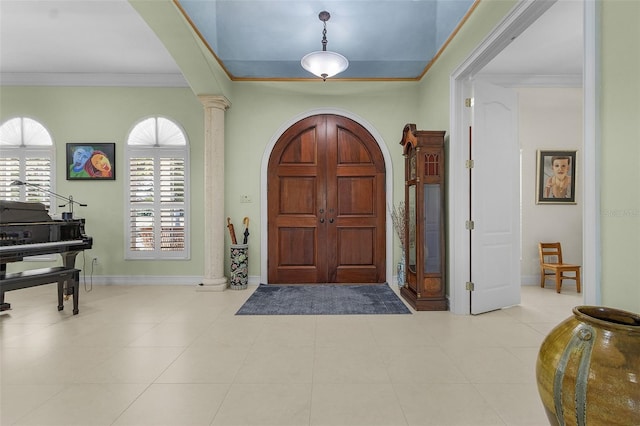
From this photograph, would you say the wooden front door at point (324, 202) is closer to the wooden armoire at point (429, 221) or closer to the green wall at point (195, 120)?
the green wall at point (195, 120)

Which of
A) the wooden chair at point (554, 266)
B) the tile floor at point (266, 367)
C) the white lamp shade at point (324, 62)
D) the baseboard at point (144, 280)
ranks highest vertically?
the white lamp shade at point (324, 62)

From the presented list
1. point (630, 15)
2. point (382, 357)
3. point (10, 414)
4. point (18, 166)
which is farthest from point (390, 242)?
point (18, 166)

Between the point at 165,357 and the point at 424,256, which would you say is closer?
the point at 165,357

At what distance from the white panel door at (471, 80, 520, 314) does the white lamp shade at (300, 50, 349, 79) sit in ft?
4.93

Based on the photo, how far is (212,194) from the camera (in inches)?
176

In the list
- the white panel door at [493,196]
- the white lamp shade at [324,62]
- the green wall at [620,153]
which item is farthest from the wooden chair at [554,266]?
the white lamp shade at [324,62]

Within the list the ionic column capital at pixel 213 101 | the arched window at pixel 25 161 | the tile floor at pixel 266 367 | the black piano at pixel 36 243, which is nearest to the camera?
the tile floor at pixel 266 367

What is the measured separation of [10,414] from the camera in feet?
5.61

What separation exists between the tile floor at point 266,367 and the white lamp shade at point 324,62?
110 inches

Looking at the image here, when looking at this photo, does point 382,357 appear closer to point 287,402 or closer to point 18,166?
point 287,402

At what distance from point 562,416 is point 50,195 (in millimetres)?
6381

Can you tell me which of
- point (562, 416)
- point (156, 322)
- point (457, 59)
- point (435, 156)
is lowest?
point (156, 322)

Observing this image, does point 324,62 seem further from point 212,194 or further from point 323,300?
point 323,300

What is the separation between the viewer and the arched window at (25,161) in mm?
4773
